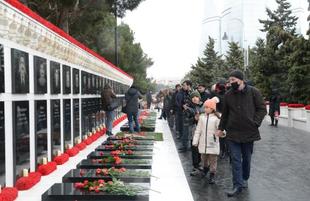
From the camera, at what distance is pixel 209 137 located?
A: 320 inches

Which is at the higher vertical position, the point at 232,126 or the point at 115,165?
the point at 232,126

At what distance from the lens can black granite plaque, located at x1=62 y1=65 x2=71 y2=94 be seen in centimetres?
1068

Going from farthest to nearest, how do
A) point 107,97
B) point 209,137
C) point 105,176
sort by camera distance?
1. point 107,97
2. point 209,137
3. point 105,176

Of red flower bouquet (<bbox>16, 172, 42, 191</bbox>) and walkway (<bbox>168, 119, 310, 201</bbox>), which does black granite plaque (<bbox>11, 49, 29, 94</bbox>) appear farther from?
walkway (<bbox>168, 119, 310, 201</bbox>)

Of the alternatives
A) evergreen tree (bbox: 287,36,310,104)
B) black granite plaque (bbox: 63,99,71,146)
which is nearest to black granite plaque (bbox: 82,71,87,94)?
black granite plaque (bbox: 63,99,71,146)

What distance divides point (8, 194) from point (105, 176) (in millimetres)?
1673

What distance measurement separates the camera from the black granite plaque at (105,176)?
738 centimetres

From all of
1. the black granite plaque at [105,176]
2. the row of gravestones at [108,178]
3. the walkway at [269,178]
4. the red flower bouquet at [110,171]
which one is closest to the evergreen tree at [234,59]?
the walkway at [269,178]

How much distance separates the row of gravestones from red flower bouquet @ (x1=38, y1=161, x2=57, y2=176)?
Answer: 1.90ft


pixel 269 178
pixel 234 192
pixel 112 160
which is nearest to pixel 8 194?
pixel 112 160

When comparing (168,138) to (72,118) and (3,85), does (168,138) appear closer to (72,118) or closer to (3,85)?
(72,118)

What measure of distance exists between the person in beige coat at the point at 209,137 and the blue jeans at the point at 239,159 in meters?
0.61

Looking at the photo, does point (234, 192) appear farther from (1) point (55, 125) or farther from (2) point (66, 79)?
(2) point (66, 79)

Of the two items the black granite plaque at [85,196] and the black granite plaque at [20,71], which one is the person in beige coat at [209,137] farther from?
the black granite plaque at [20,71]
